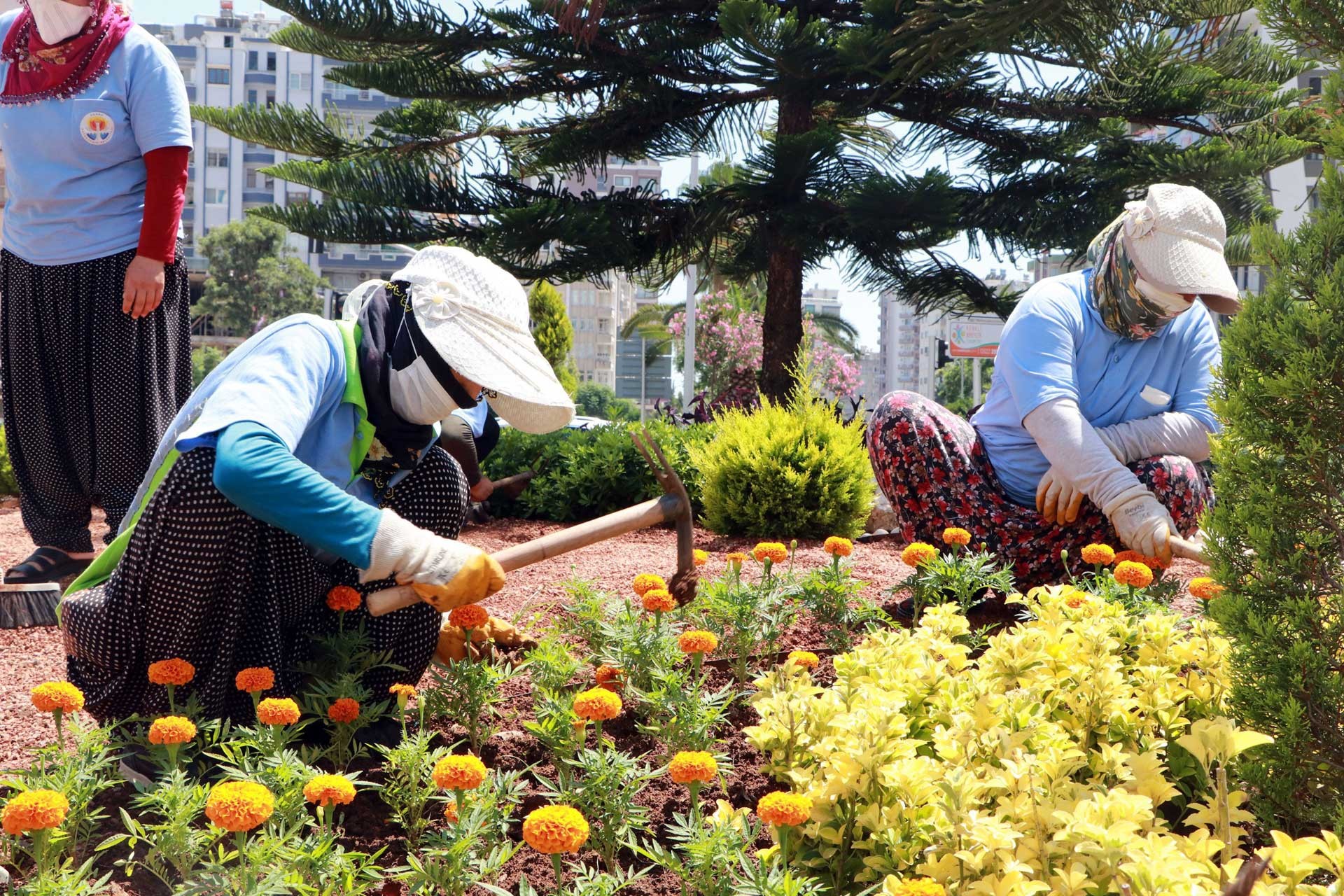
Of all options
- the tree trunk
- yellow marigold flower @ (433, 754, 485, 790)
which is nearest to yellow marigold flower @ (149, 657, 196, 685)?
yellow marigold flower @ (433, 754, 485, 790)

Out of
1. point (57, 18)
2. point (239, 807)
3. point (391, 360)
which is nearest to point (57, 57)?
point (57, 18)

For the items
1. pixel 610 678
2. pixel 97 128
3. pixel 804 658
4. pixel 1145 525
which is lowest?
pixel 610 678

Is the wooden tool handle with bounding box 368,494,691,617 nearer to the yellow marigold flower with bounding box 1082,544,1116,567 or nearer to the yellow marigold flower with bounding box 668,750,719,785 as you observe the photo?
the yellow marigold flower with bounding box 668,750,719,785

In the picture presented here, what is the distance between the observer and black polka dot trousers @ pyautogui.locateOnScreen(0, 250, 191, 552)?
3244 millimetres

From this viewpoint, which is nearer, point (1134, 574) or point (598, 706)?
point (598, 706)

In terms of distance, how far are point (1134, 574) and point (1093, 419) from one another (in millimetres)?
888

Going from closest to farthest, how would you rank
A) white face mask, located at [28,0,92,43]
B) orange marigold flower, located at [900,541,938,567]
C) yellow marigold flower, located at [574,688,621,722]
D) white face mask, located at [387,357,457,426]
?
yellow marigold flower, located at [574,688,621,722] < white face mask, located at [387,357,457,426] < orange marigold flower, located at [900,541,938,567] < white face mask, located at [28,0,92,43]

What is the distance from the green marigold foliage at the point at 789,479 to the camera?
4.89 metres

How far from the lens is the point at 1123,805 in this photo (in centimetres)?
123

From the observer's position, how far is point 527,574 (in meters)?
3.76

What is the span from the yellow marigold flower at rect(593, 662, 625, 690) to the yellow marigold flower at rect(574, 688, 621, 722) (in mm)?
389

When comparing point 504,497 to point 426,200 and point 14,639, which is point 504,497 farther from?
point 14,639

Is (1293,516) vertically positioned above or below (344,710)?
above

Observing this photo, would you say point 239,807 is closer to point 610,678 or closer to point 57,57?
point 610,678
